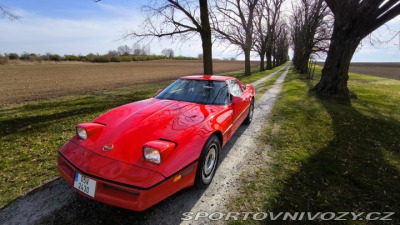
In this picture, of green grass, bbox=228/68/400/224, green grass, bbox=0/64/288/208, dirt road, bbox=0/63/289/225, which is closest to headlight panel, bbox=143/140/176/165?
dirt road, bbox=0/63/289/225

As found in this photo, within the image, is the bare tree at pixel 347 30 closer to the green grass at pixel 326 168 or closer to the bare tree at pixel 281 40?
the green grass at pixel 326 168

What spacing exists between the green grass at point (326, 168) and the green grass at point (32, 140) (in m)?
3.01

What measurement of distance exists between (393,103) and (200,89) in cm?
1010

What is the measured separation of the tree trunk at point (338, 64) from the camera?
9609 mm

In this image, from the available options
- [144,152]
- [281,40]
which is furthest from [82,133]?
[281,40]

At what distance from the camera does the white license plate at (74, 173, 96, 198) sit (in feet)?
7.77

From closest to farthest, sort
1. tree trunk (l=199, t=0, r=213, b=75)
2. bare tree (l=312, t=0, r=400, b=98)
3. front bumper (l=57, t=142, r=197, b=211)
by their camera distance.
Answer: front bumper (l=57, t=142, r=197, b=211)
bare tree (l=312, t=0, r=400, b=98)
tree trunk (l=199, t=0, r=213, b=75)

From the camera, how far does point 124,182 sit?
227cm

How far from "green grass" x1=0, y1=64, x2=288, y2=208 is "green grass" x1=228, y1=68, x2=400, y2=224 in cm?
301

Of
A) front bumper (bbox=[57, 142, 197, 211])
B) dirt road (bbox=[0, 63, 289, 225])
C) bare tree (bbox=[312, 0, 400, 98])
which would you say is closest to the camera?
front bumper (bbox=[57, 142, 197, 211])

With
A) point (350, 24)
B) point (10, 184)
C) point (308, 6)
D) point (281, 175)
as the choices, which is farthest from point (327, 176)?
point (308, 6)

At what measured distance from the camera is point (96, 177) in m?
2.37

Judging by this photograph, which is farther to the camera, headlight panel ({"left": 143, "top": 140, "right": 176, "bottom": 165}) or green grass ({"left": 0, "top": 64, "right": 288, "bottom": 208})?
green grass ({"left": 0, "top": 64, "right": 288, "bottom": 208})

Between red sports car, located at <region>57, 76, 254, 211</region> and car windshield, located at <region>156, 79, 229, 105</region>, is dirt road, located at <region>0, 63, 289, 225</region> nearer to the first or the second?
red sports car, located at <region>57, 76, 254, 211</region>
